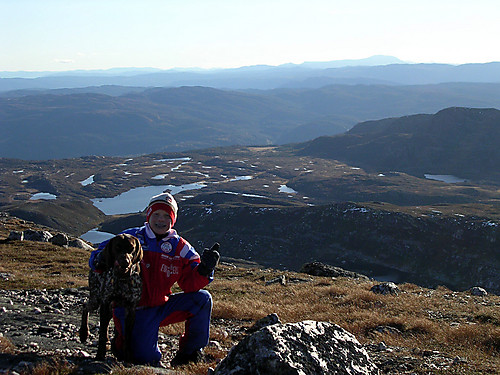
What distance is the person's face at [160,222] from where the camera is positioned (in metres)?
8.55

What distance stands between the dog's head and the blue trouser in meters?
1.32

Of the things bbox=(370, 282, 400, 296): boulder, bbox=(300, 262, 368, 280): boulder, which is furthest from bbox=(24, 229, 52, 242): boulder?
bbox=(370, 282, 400, 296): boulder

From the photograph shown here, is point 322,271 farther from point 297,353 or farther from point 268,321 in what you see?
point 297,353

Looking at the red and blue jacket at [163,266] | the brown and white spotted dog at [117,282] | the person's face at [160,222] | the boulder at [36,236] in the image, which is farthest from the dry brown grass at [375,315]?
the boulder at [36,236]

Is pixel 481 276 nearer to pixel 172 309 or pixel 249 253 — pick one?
pixel 249 253

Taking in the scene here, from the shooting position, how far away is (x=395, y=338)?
11789 mm

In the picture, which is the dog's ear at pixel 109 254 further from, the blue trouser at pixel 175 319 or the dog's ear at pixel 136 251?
the blue trouser at pixel 175 319

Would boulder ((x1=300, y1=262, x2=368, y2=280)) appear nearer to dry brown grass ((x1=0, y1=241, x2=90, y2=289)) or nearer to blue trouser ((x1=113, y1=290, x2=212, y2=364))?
dry brown grass ((x1=0, y1=241, x2=90, y2=289))

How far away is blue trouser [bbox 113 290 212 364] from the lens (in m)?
Answer: 8.24

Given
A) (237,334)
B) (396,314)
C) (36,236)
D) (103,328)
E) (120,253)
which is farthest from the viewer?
(36,236)

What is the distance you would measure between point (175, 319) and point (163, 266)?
45.8 inches

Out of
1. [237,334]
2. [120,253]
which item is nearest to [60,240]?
[237,334]

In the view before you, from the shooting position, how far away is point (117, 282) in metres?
7.64

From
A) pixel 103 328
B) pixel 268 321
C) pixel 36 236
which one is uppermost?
pixel 103 328
